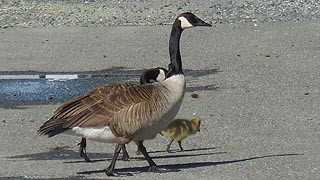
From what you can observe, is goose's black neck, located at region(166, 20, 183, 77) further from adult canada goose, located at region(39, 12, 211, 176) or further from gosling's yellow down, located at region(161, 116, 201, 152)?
gosling's yellow down, located at region(161, 116, 201, 152)

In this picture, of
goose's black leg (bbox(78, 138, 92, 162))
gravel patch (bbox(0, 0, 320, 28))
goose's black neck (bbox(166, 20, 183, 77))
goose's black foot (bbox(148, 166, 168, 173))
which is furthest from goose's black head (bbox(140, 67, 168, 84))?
gravel patch (bbox(0, 0, 320, 28))

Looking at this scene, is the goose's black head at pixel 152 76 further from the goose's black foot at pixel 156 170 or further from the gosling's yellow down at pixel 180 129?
the goose's black foot at pixel 156 170

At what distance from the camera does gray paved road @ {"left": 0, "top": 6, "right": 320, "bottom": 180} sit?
31.3 ft

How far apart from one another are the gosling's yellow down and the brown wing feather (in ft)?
3.93

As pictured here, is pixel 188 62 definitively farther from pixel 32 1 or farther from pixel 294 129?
pixel 32 1

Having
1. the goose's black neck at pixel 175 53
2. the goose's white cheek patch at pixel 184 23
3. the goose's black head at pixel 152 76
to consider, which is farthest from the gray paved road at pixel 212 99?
the goose's white cheek patch at pixel 184 23

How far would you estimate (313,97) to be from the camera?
13.6 m

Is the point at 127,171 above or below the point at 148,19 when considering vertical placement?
above

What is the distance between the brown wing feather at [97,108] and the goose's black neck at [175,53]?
0.28 meters

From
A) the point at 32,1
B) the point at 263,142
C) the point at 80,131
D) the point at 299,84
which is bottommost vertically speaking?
the point at 32,1

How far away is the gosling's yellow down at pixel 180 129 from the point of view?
10391 millimetres

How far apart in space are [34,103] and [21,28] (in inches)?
340

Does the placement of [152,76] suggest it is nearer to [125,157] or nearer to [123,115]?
[125,157]

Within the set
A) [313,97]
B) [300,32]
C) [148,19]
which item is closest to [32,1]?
[148,19]
